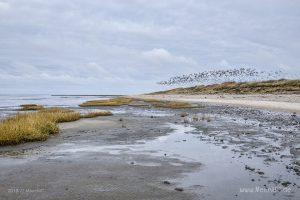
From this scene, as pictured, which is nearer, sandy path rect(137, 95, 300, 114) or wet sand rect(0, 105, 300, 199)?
wet sand rect(0, 105, 300, 199)

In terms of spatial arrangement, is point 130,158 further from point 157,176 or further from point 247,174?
point 247,174

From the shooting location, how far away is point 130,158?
16422mm

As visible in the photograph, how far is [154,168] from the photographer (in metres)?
14.3

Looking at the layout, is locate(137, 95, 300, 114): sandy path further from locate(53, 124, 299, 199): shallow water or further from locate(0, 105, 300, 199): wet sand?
locate(53, 124, 299, 199): shallow water

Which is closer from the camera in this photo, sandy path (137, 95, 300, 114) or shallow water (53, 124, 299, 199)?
shallow water (53, 124, 299, 199)

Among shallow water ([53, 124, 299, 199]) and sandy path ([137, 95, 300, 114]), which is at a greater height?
sandy path ([137, 95, 300, 114])

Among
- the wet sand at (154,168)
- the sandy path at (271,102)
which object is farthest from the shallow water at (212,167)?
the sandy path at (271,102)

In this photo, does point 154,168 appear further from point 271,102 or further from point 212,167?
point 271,102

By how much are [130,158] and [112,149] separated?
2.81 meters

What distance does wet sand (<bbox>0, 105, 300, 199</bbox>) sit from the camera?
1093 centimetres

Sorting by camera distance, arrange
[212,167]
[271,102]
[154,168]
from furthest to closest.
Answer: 1. [271,102]
2. [212,167]
3. [154,168]

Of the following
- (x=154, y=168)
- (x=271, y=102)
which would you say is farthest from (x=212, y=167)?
(x=271, y=102)

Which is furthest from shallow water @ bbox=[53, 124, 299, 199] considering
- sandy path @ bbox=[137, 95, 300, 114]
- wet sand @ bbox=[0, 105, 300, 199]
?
sandy path @ bbox=[137, 95, 300, 114]

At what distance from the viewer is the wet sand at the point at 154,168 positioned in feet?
35.9
